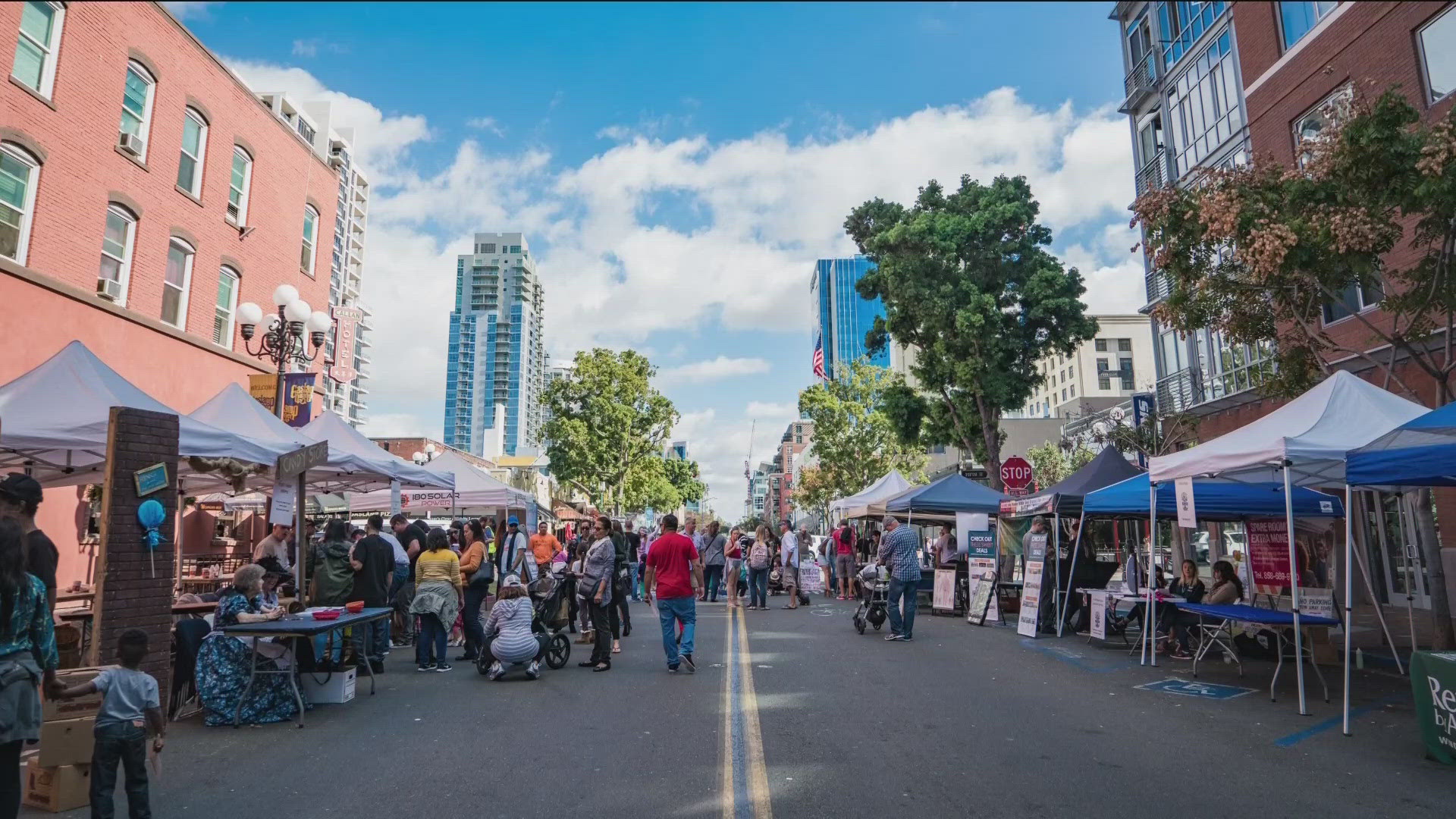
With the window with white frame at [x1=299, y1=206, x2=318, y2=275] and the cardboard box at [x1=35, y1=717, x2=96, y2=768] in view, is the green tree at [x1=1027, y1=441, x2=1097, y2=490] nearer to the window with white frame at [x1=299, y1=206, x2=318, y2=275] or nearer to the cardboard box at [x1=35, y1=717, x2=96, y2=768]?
the window with white frame at [x1=299, y1=206, x2=318, y2=275]

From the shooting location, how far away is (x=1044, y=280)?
2503 cm

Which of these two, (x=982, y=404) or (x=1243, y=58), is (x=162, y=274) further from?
(x=1243, y=58)

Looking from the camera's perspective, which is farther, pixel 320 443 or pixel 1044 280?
pixel 1044 280

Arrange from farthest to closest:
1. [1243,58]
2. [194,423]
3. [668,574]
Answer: [1243,58] < [668,574] < [194,423]

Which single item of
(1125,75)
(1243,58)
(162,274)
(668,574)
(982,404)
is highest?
(1125,75)

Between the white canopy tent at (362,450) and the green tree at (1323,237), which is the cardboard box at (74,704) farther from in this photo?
the green tree at (1323,237)

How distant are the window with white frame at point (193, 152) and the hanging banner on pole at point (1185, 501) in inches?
825

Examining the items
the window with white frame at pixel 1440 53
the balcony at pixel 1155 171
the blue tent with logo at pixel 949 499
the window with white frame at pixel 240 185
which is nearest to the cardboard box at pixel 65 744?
the blue tent with logo at pixel 949 499

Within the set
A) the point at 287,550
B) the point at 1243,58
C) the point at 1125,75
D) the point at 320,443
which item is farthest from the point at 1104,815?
the point at 1125,75

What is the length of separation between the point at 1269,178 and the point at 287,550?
582 inches

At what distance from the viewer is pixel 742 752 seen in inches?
251

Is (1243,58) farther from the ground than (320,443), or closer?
farther from the ground

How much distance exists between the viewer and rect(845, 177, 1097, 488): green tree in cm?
2508

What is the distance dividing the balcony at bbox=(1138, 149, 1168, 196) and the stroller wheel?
22629 mm
